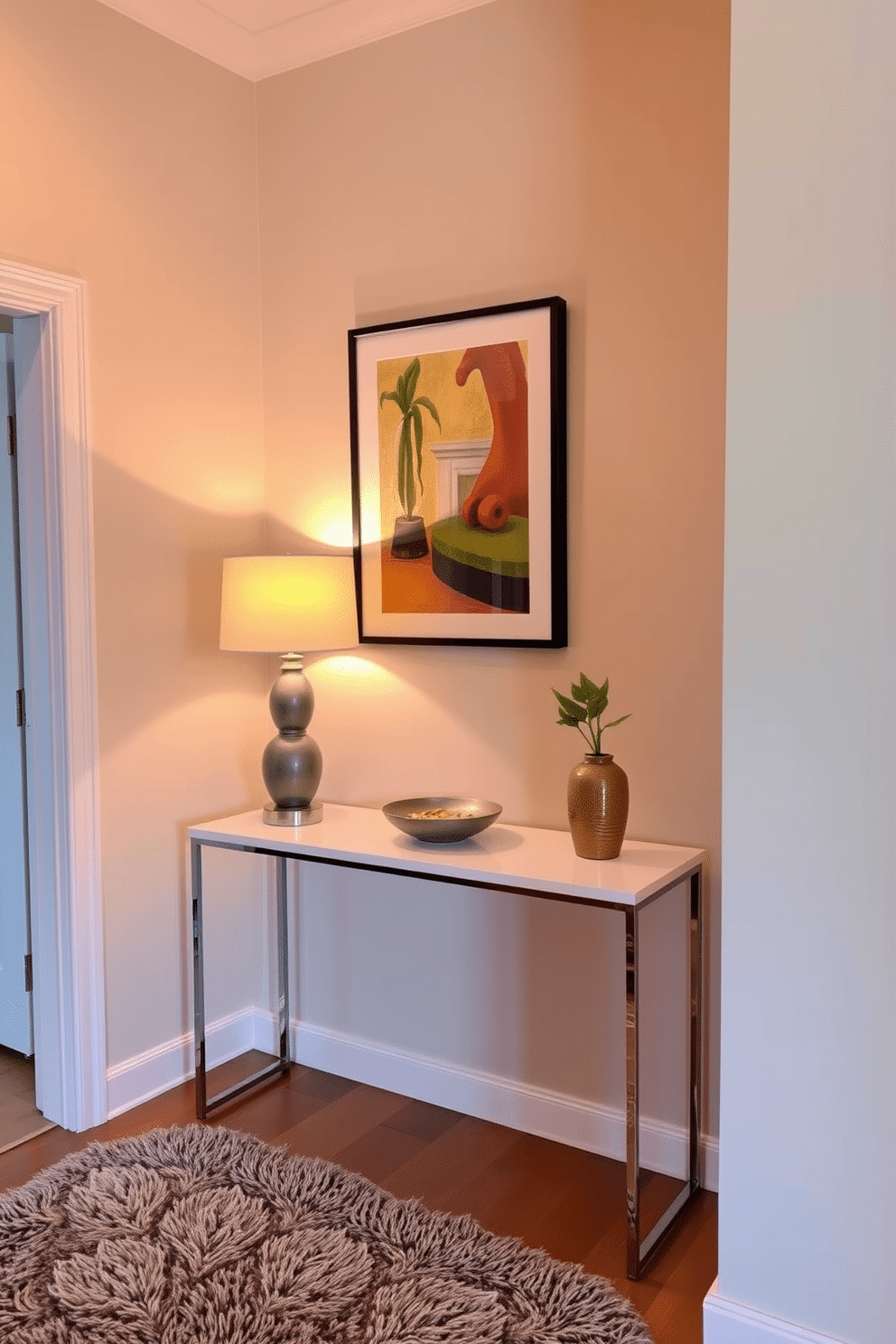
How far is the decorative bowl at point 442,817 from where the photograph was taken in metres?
2.46

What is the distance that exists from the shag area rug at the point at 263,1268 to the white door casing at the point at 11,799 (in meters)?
0.75

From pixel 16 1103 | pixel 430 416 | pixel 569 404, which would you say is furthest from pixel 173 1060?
pixel 569 404

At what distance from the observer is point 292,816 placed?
9.15 feet

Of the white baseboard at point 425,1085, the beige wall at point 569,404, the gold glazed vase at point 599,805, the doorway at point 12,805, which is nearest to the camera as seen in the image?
the gold glazed vase at point 599,805

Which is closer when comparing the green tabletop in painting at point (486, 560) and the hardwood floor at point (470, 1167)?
the hardwood floor at point (470, 1167)

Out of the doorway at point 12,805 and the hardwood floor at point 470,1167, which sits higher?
the doorway at point 12,805

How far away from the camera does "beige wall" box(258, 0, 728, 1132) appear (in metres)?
2.44

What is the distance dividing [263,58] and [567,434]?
Answer: 1.49 metres

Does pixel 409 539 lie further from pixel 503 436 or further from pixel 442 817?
pixel 442 817

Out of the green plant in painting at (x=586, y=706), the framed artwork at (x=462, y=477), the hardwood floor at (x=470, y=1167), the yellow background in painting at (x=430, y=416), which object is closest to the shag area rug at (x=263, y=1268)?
the hardwood floor at (x=470, y=1167)

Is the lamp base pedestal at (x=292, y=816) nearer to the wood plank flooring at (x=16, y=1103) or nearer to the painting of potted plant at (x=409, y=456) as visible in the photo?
the painting of potted plant at (x=409, y=456)

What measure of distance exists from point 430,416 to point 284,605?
619mm

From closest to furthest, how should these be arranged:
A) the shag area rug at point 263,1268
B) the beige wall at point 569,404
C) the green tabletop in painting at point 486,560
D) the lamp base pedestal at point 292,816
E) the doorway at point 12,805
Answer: the shag area rug at point 263,1268, the beige wall at point 569,404, the green tabletop in painting at point 486,560, the lamp base pedestal at point 292,816, the doorway at point 12,805

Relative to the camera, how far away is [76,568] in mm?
2678
